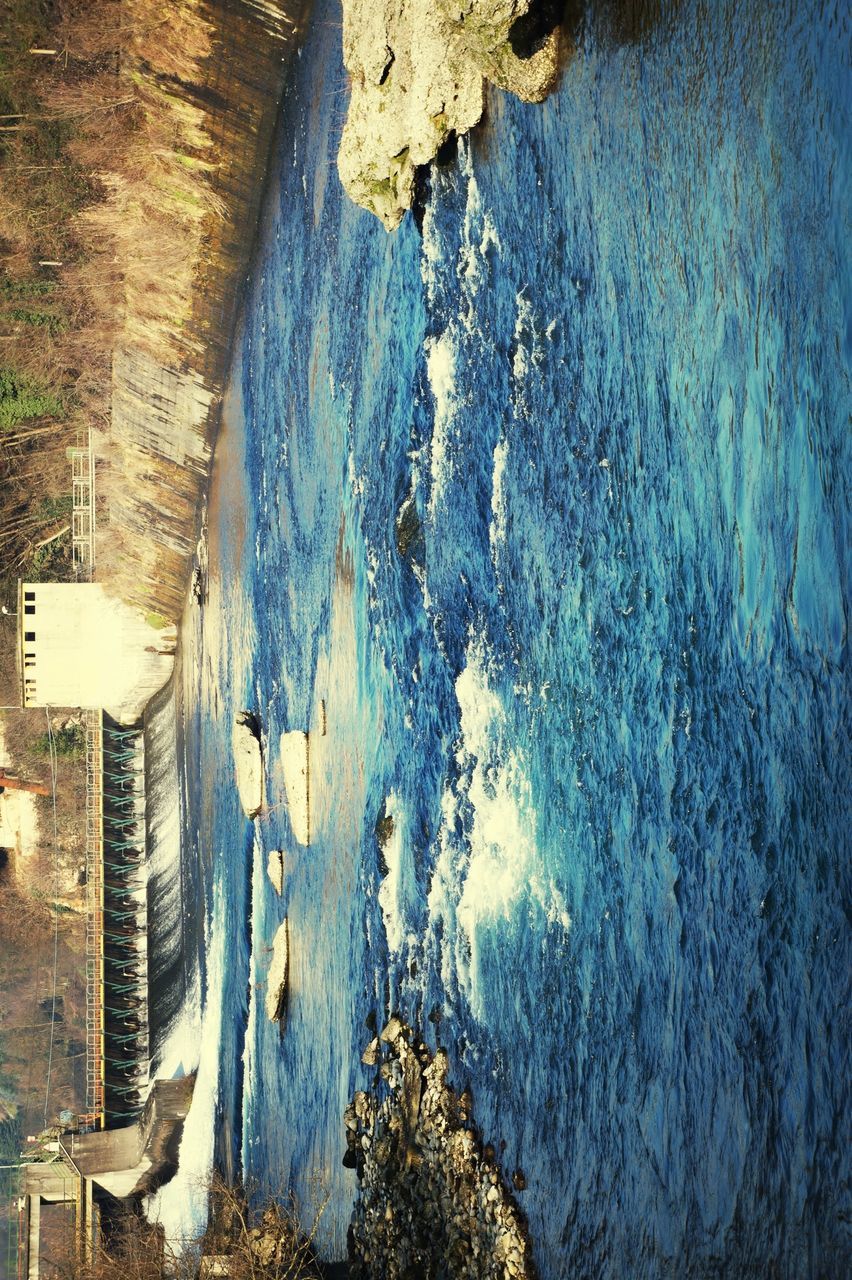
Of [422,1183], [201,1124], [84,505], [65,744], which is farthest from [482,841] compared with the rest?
[65,744]

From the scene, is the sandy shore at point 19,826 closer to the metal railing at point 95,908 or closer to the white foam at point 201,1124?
the metal railing at point 95,908

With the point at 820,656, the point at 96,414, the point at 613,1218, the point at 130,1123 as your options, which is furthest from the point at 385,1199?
the point at 96,414

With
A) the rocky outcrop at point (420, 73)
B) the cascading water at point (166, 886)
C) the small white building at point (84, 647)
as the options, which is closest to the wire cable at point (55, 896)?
the cascading water at point (166, 886)

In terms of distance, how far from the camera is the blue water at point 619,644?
4.02 meters

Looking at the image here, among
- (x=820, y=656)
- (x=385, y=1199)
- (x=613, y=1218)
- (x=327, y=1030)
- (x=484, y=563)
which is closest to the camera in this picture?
(x=820, y=656)

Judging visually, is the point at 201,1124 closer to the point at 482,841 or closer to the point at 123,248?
the point at 482,841

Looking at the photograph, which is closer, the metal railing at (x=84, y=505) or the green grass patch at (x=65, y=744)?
the metal railing at (x=84, y=505)

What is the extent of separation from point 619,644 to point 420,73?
13.5ft

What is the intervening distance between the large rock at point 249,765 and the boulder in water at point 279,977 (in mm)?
1468

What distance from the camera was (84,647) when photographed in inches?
738

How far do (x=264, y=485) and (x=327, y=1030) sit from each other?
5.52 m

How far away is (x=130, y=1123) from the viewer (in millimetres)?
18219

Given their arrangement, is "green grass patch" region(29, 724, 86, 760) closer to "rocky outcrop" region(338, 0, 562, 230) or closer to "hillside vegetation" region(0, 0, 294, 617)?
"hillside vegetation" region(0, 0, 294, 617)

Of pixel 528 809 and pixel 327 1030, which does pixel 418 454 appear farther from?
pixel 327 1030
